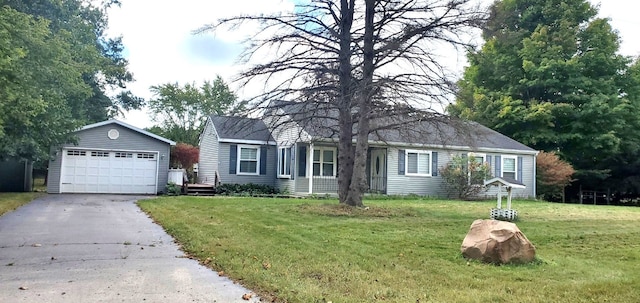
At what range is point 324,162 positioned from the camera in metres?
20.7

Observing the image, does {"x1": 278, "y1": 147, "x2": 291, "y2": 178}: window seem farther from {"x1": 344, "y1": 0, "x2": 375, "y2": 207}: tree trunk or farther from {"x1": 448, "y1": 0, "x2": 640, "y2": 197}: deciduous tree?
{"x1": 448, "y1": 0, "x2": 640, "y2": 197}: deciduous tree

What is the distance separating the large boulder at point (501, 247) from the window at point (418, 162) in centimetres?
1487

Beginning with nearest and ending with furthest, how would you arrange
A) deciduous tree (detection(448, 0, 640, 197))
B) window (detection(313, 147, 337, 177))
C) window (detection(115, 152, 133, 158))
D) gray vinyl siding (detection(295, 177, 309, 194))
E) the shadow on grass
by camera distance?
1. the shadow on grass
2. gray vinyl siding (detection(295, 177, 309, 194))
3. window (detection(313, 147, 337, 177))
4. window (detection(115, 152, 133, 158))
5. deciduous tree (detection(448, 0, 640, 197))

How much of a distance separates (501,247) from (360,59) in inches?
329

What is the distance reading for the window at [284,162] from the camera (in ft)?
67.7

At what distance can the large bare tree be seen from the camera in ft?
39.3

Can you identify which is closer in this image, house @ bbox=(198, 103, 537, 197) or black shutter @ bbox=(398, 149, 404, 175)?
house @ bbox=(198, 103, 537, 197)

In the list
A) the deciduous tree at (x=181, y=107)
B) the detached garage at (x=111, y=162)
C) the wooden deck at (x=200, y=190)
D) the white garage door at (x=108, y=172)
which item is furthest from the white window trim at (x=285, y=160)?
the deciduous tree at (x=181, y=107)

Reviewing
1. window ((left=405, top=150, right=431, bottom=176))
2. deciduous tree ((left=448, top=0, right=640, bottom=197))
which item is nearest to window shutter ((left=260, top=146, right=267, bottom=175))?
window ((left=405, top=150, right=431, bottom=176))

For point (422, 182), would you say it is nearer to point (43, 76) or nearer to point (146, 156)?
point (146, 156)

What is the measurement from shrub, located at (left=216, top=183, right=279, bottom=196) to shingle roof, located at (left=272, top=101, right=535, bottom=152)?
3748 millimetres

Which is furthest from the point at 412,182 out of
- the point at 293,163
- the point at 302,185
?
the point at 293,163

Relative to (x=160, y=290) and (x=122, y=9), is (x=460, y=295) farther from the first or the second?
(x=122, y=9)

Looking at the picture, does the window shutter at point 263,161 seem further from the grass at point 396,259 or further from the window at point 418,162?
the grass at point 396,259
